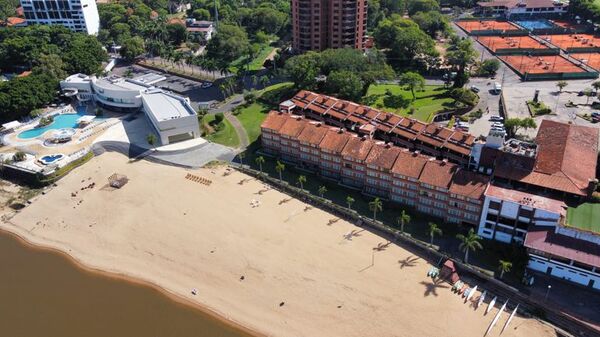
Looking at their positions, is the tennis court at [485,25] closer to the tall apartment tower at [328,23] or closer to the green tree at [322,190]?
the tall apartment tower at [328,23]

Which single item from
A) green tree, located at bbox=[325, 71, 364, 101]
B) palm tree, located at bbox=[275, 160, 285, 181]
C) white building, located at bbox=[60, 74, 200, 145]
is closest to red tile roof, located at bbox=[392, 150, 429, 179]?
palm tree, located at bbox=[275, 160, 285, 181]

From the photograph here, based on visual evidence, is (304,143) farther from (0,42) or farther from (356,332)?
(0,42)

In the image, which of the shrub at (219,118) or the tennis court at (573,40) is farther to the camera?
the tennis court at (573,40)

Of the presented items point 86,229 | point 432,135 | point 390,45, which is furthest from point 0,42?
point 432,135

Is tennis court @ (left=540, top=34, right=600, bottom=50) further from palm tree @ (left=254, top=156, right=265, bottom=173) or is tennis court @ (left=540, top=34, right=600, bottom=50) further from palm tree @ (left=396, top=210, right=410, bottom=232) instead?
palm tree @ (left=254, top=156, right=265, bottom=173)

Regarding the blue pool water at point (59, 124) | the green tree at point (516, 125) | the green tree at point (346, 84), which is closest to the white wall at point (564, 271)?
the green tree at point (516, 125)
